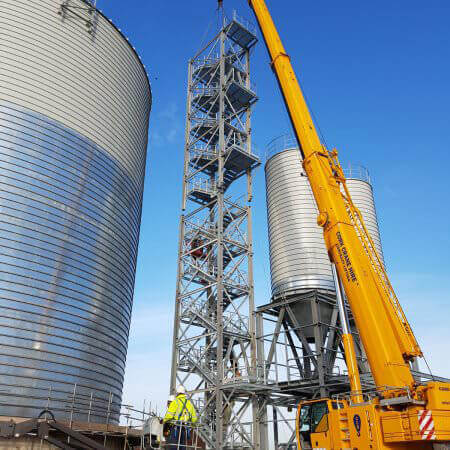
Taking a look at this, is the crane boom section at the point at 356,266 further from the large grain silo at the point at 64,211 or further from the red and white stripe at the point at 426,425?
the large grain silo at the point at 64,211

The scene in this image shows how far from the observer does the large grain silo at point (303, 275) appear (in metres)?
21.2

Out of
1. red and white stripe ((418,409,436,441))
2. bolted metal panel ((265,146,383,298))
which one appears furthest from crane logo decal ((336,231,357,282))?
bolted metal panel ((265,146,383,298))

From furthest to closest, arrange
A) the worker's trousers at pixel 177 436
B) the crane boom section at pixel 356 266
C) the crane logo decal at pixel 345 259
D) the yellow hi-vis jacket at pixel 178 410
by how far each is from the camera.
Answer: the crane logo decal at pixel 345 259
the crane boom section at pixel 356 266
the worker's trousers at pixel 177 436
the yellow hi-vis jacket at pixel 178 410

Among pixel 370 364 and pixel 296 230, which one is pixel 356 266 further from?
pixel 296 230

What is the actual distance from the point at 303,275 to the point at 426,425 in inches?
612

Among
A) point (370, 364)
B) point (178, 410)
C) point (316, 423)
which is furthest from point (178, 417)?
point (370, 364)

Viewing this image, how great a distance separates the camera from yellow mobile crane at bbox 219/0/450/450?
8.66 m

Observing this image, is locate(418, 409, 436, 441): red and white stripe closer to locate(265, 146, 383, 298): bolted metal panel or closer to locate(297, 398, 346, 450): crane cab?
locate(297, 398, 346, 450): crane cab

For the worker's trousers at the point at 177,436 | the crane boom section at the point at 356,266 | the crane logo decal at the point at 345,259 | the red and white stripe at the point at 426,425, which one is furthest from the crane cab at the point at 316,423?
the crane logo decal at the point at 345,259

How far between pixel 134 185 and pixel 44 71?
289 inches

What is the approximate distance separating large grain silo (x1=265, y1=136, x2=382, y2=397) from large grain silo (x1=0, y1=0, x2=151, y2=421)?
27.1ft

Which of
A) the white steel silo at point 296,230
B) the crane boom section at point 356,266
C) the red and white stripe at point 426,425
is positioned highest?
the white steel silo at point 296,230

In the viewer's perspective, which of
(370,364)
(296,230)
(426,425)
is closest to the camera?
(426,425)

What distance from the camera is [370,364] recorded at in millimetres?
10453
